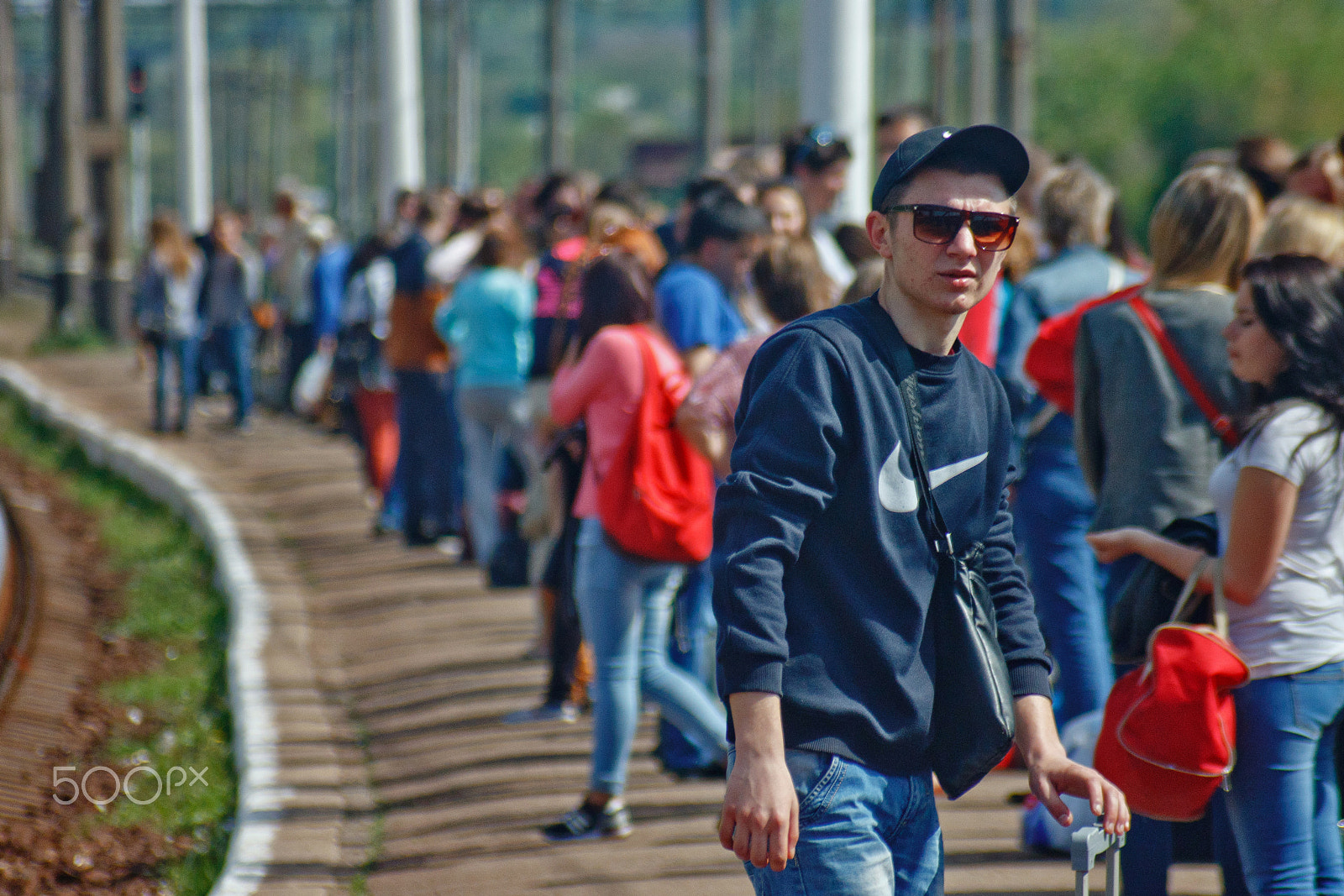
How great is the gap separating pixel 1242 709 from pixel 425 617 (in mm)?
5762

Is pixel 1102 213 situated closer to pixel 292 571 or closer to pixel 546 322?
pixel 546 322

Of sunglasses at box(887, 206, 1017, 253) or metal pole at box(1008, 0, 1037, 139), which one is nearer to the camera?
sunglasses at box(887, 206, 1017, 253)

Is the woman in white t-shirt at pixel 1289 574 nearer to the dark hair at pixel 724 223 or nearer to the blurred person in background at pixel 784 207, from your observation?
the dark hair at pixel 724 223

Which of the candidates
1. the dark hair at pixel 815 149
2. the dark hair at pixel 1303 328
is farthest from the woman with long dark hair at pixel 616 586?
the dark hair at pixel 1303 328

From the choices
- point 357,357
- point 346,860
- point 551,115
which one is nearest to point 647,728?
point 346,860

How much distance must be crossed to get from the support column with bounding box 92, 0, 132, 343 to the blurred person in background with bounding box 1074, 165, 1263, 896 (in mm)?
21339

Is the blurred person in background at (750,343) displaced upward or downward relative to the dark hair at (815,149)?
downward

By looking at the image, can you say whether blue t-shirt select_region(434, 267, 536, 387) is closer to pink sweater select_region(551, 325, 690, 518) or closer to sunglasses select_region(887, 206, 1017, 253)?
pink sweater select_region(551, 325, 690, 518)

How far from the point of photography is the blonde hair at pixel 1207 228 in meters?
4.66

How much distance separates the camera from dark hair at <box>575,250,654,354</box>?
5684 mm

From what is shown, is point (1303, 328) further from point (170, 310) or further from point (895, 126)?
point (170, 310)

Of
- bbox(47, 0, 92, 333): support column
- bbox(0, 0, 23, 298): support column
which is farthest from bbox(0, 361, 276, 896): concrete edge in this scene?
bbox(0, 0, 23, 298): support column

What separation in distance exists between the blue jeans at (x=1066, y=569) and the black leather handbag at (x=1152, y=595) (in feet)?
4.94

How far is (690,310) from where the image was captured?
6082mm
